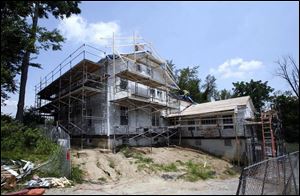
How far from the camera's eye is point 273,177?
990 centimetres

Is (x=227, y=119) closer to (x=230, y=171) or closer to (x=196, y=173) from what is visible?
(x=230, y=171)

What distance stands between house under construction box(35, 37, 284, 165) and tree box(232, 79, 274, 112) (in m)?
25.2

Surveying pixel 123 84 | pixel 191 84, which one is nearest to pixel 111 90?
pixel 123 84

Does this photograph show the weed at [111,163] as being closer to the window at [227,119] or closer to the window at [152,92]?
the window at [152,92]

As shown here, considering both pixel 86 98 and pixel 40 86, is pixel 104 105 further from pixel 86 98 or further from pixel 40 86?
pixel 40 86

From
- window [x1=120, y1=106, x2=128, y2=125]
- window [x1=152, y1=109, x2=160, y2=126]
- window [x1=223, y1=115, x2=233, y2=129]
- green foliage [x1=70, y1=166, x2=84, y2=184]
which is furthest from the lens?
window [x1=152, y1=109, x2=160, y2=126]

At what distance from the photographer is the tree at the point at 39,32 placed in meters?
21.5

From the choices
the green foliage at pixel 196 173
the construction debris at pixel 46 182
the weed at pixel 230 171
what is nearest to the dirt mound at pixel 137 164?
the weed at pixel 230 171

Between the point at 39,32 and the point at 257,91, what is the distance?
132 ft

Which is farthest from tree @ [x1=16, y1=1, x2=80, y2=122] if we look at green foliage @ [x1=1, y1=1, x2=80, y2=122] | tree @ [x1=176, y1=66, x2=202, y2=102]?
tree @ [x1=176, y1=66, x2=202, y2=102]

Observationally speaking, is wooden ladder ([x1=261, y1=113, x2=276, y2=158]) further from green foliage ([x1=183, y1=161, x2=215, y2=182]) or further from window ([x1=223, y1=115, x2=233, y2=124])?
green foliage ([x1=183, y1=161, x2=215, y2=182])

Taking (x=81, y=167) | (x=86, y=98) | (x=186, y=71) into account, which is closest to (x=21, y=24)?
(x=86, y=98)

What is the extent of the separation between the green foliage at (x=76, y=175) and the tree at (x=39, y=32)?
8107 millimetres

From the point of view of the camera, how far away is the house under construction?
24.4 m
